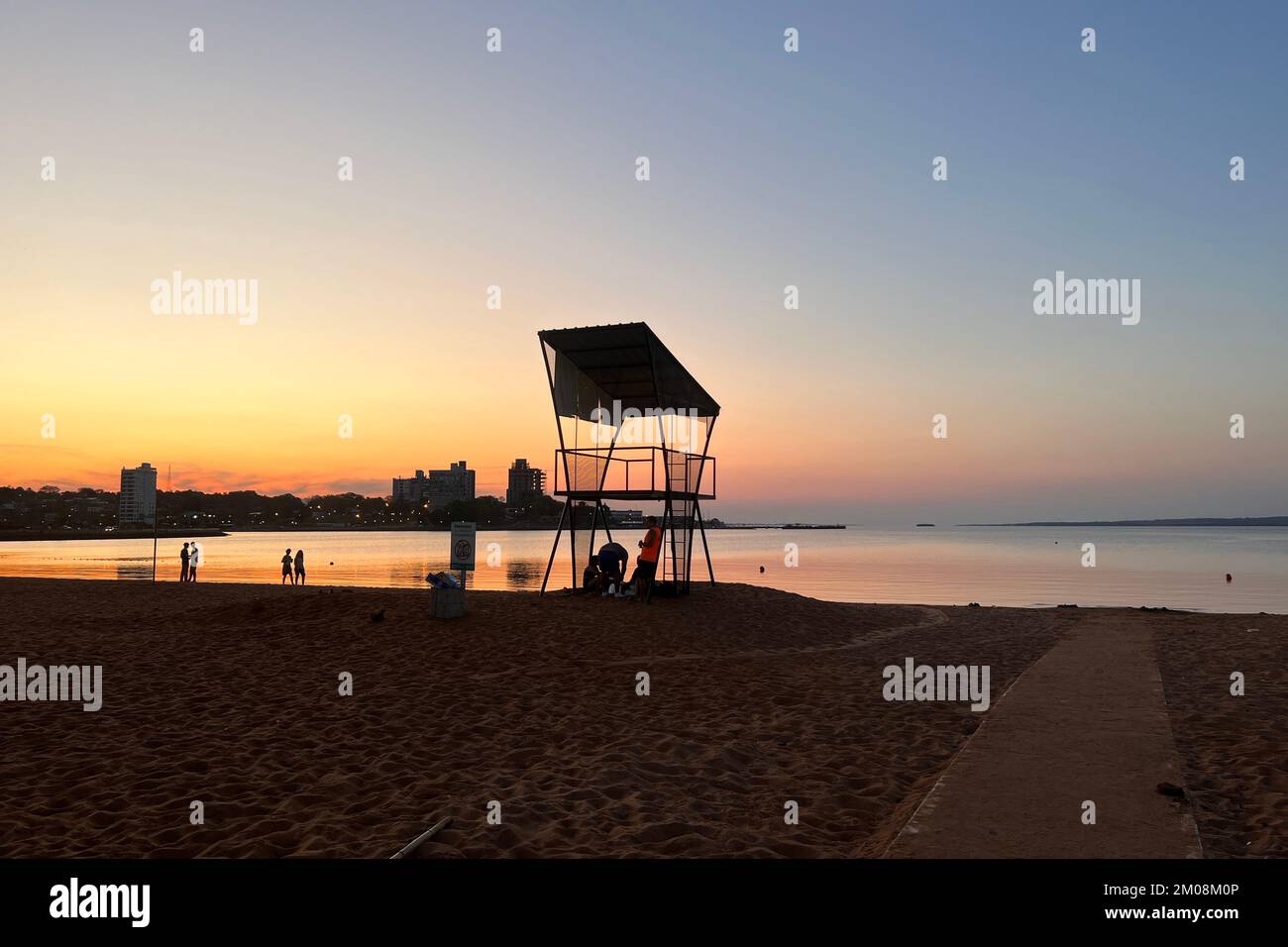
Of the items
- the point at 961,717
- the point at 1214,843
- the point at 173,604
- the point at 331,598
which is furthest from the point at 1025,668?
the point at 173,604

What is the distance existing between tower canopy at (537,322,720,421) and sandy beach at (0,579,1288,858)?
628 cm

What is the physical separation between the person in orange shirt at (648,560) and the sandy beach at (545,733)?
196 centimetres

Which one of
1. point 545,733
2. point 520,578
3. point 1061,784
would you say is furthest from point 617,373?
point 520,578

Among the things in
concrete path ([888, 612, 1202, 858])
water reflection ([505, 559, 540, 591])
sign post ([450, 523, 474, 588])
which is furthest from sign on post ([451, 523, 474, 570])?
water reflection ([505, 559, 540, 591])

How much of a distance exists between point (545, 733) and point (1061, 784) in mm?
5024

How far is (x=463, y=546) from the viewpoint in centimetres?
1831

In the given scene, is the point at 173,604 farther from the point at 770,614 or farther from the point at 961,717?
the point at 961,717

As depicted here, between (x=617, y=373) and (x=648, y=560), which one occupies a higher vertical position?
(x=617, y=373)

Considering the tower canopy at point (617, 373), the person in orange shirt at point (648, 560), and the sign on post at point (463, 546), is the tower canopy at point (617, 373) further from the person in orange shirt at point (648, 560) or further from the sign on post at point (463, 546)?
the sign on post at point (463, 546)

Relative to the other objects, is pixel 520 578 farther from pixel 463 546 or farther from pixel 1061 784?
pixel 1061 784

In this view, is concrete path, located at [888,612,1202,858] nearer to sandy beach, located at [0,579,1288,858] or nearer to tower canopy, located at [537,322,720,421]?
sandy beach, located at [0,579,1288,858]

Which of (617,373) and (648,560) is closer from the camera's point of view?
(648,560)

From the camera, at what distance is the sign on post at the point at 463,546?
18.1m

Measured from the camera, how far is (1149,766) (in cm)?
676
